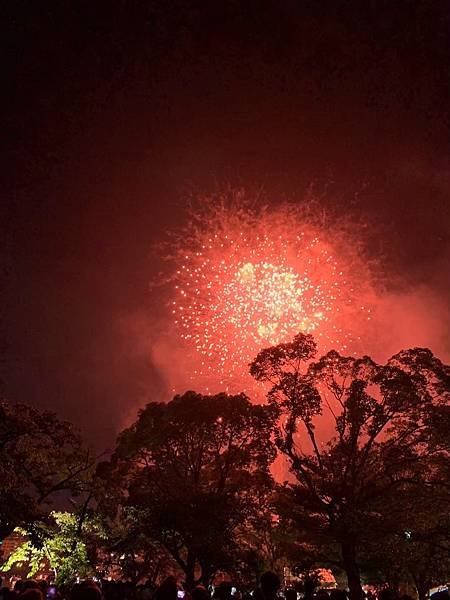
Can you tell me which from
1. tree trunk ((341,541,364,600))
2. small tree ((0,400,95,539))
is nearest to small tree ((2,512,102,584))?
small tree ((0,400,95,539))

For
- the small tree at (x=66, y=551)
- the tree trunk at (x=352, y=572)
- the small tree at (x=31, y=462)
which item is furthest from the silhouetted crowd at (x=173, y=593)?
the small tree at (x=66, y=551)

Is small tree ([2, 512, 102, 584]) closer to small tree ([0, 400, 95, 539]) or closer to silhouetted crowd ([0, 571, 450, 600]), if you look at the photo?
small tree ([0, 400, 95, 539])

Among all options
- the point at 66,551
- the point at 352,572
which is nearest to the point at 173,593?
the point at 352,572

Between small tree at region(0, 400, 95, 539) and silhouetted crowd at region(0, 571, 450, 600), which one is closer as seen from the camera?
silhouetted crowd at region(0, 571, 450, 600)

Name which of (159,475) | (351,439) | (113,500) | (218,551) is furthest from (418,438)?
(113,500)

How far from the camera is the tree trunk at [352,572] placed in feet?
55.6

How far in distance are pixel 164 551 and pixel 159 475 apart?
28.0ft

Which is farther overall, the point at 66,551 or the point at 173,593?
the point at 66,551

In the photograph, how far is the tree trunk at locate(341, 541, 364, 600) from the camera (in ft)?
55.6

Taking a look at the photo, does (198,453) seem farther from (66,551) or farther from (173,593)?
(173,593)

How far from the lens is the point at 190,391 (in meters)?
20.9

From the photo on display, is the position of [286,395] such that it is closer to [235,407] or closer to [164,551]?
[235,407]

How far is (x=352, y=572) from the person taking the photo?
17406mm

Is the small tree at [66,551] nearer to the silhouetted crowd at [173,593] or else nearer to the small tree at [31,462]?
the small tree at [31,462]
